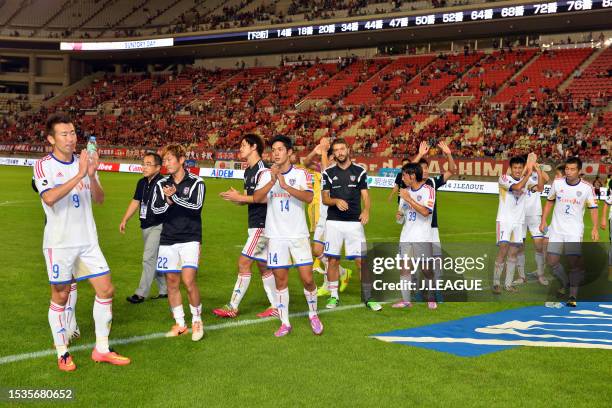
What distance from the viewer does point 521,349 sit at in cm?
711

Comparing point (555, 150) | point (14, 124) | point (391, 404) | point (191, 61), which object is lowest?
point (391, 404)

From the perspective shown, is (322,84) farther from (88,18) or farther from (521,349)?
(521,349)

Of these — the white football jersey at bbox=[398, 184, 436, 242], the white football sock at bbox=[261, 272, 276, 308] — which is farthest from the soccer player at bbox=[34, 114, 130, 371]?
the white football jersey at bbox=[398, 184, 436, 242]

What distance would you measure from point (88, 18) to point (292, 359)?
240 feet

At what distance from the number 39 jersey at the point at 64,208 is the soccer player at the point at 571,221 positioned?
6614mm

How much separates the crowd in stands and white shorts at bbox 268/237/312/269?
27199 millimetres

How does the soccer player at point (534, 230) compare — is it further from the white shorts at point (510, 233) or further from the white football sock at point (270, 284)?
the white football sock at point (270, 284)

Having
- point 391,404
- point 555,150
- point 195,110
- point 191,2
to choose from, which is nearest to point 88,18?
point 191,2

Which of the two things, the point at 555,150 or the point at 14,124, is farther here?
the point at 14,124

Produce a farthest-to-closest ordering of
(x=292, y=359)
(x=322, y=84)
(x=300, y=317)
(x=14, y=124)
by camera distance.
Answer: (x=14, y=124), (x=322, y=84), (x=300, y=317), (x=292, y=359)

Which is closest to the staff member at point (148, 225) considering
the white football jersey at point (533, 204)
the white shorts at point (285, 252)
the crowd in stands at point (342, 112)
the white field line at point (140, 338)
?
the white field line at point (140, 338)

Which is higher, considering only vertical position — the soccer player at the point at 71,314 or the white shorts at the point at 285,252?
the white shorts at the point at 285,252

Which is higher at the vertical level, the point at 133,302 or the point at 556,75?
the point at 556,75

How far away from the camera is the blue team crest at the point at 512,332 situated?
7.27m
